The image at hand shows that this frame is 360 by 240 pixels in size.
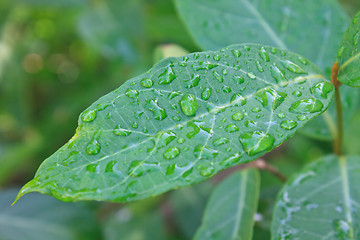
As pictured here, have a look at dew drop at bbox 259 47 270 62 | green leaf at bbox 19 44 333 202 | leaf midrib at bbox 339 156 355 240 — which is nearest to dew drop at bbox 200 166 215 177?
green leaf at bbox 19 44 333 202

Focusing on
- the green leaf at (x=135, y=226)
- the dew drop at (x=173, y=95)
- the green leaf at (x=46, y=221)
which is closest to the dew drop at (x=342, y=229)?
the dew drop at (x=173, y=95)

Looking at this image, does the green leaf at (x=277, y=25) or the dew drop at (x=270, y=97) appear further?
the green leaf at (x=277, y=25)

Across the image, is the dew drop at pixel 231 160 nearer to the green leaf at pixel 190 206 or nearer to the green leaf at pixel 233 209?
the green leaf at pixel 233 209

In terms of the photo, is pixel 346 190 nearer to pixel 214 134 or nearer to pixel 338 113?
pixel 338 113

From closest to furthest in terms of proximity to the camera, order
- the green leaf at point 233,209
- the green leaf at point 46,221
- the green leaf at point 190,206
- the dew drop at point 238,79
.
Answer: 1. the dew drop at point 238,79
2. the green leaf at point 233,209
3. the green leaf at point 46,221
4. the green leaf at point 190,206

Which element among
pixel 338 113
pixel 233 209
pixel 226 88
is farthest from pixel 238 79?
pixel 233 209

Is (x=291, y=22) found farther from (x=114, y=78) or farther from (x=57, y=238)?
(x=114, y=78)

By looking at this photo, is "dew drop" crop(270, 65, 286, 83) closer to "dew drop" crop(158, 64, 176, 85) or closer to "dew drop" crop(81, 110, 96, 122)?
"dew drop" crop(158, 64, 176, 85)

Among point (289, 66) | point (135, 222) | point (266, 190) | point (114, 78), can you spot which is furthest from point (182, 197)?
point (289, 66)
